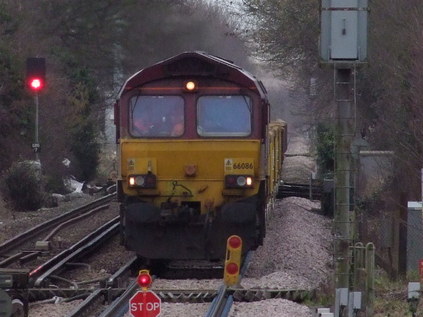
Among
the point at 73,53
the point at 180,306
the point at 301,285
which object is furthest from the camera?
the point at 73,53

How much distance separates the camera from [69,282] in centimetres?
1463

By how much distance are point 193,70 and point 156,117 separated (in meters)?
0.88

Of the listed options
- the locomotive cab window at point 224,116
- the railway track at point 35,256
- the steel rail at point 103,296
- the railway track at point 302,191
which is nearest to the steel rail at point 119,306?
the steel rail at point 103,296

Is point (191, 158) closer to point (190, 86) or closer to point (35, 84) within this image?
point (190, 86)

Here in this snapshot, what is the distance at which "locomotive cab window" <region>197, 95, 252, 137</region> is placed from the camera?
50.9 ft

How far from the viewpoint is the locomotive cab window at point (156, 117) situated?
15.7 m

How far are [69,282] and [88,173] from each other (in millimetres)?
25060

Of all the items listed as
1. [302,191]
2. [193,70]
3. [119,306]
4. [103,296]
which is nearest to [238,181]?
[193,70]

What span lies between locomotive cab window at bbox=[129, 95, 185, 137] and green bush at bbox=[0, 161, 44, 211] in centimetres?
1223

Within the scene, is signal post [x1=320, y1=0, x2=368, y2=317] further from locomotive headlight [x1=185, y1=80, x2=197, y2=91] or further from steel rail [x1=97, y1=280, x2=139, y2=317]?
locomotive headlight [x1=185, y1=80, x2=197, y2=91]

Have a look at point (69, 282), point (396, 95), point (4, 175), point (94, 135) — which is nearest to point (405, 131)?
point (396, 95)

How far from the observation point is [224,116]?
51.2 ft

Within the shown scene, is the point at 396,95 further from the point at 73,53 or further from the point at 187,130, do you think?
the point at 73,53

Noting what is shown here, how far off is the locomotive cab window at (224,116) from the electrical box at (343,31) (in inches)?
197
